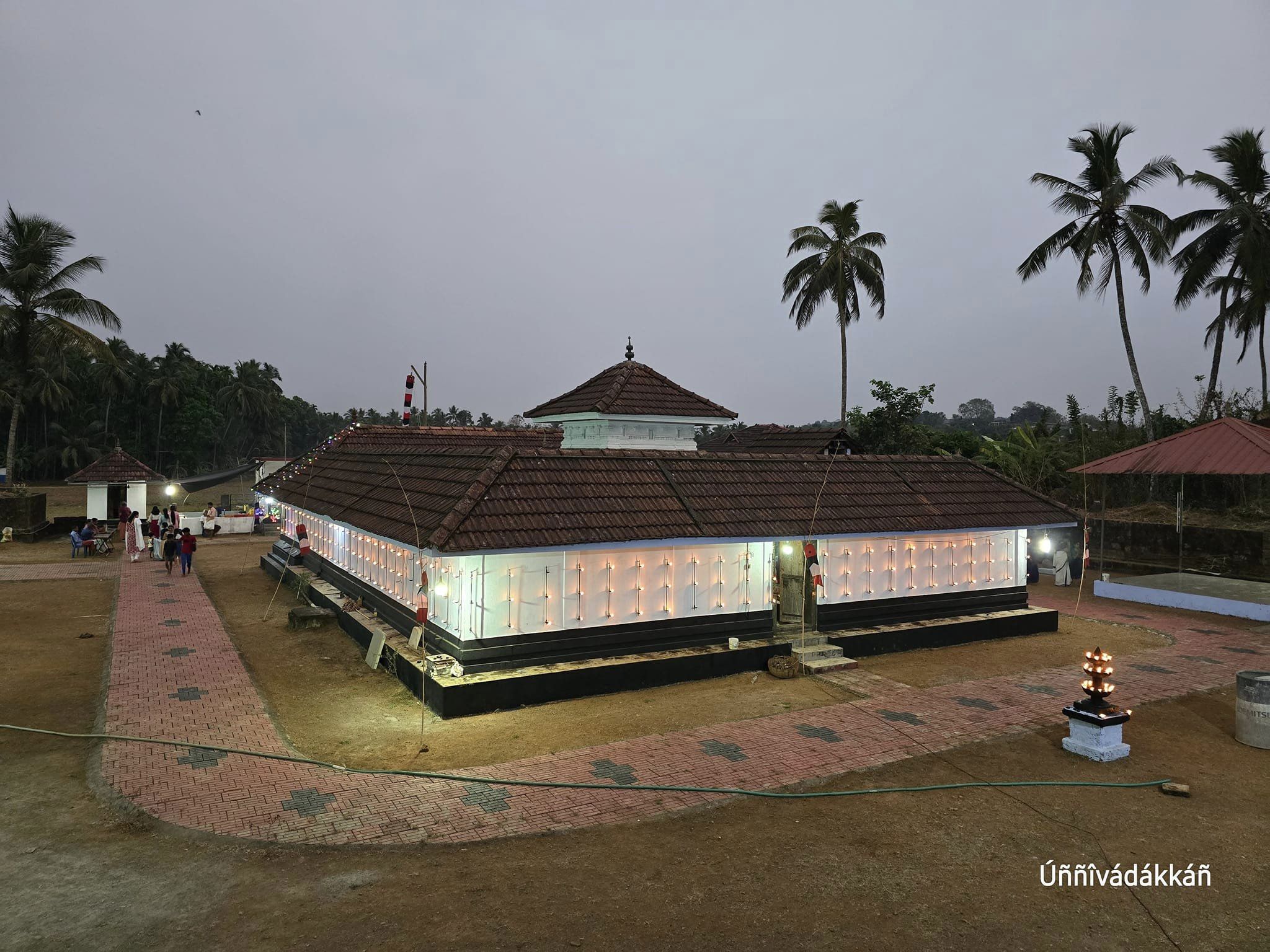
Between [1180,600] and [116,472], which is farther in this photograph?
[116,472]

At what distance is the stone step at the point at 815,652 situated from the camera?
13477 millimetres

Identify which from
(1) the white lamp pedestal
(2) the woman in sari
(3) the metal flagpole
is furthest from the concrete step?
(2) the woman in sari

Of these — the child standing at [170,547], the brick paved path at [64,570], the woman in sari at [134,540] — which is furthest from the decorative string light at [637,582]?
the woman in sari at [134,540]

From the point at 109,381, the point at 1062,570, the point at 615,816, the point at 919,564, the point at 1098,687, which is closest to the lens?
the point at 615,816

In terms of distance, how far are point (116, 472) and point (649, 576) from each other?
29.3 meters

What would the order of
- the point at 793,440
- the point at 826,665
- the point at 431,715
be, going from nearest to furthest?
the point at 431,715 → the point at 826,665 → the point at 793,440

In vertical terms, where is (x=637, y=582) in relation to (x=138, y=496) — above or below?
below

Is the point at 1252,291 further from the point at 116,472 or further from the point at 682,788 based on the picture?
the point at 116,472

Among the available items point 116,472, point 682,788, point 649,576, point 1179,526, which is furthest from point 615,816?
point 116,472

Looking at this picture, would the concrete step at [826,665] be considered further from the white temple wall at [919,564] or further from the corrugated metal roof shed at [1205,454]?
the corrugated metal roof shed at [1205,454]

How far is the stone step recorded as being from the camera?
13477mm

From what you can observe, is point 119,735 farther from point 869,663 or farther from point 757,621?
point 869,663

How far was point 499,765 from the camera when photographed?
9109mm

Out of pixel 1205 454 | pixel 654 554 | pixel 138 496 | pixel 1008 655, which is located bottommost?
pixel 1008 655
